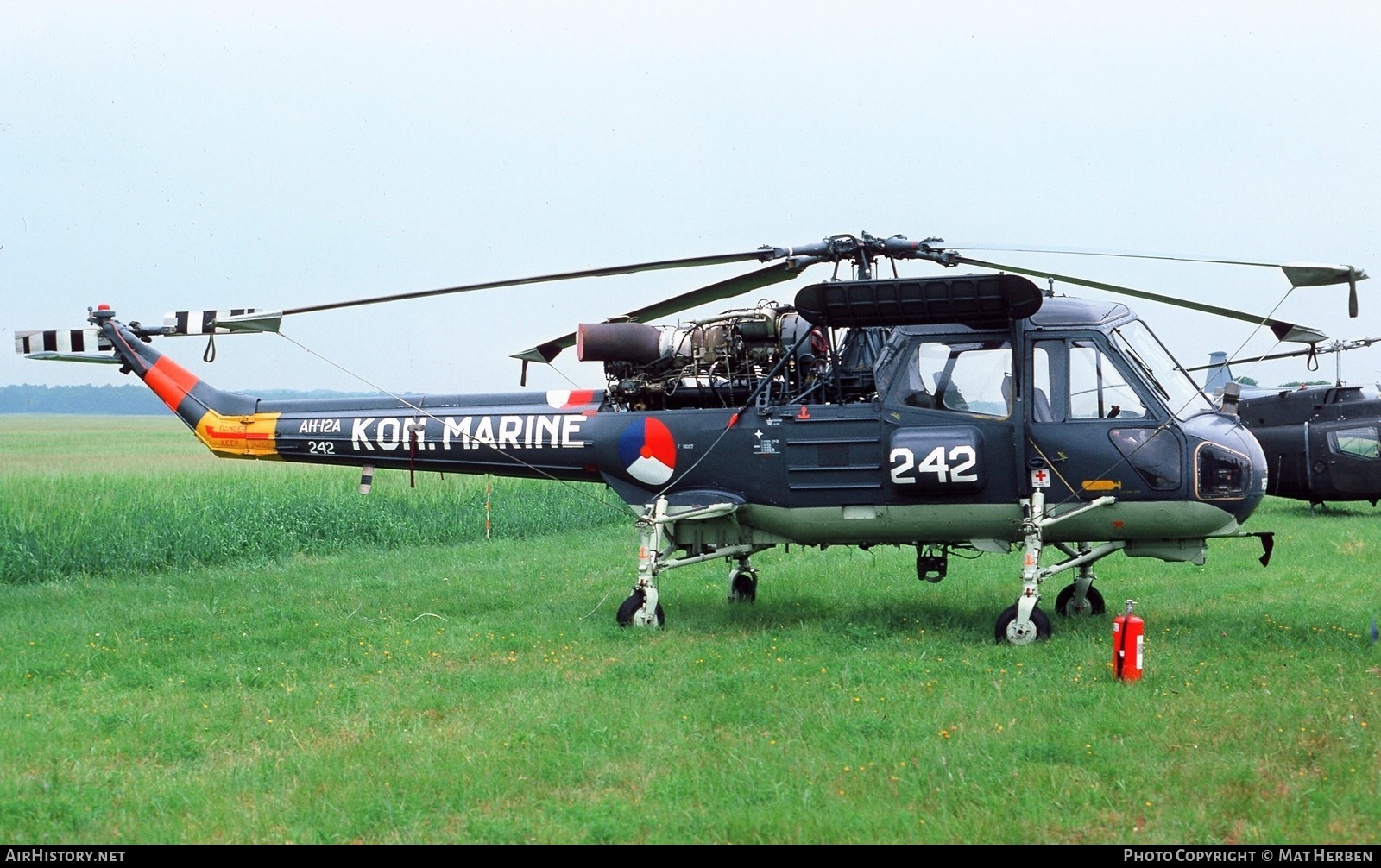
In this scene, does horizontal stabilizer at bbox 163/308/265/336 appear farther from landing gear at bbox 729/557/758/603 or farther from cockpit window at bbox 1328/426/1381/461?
cockpit window at bbox 1328/426/1381/461

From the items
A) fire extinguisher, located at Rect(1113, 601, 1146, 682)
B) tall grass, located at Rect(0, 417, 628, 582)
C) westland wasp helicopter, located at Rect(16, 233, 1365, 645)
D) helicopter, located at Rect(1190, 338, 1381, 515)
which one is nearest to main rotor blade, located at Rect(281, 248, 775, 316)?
westland wasp helicopter, located at Rect(16, 233, 1365, 645)

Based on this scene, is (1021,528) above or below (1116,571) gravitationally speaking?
above

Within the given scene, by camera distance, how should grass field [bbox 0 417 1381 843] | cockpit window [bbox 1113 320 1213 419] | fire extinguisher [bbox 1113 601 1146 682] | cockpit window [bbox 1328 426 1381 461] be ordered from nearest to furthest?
grass field [bbox 0 417 1381 843]
fire extinguisher [bbox 1113 601 1146 682]
cockpit window [bbox 1113 320 1213 419]
cockpit window [bbox 1328 426 1381 461]

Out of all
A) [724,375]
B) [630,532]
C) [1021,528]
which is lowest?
[630,532]

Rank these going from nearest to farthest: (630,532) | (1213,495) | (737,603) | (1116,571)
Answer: (1213,495)
(737,603)
(1116,571)
(630,532)

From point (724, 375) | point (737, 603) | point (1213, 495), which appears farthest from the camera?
point (737, 603)

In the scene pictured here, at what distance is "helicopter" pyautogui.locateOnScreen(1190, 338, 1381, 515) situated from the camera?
21.2 metres

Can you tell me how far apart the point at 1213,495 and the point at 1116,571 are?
205 inches

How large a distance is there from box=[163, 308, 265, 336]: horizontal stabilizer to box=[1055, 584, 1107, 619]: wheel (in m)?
7.89

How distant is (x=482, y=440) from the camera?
476 inches

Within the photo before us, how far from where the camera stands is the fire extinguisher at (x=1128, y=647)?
336 inches

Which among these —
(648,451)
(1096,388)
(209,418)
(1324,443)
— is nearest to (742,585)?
(648,451)
